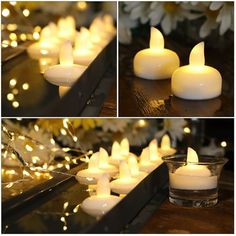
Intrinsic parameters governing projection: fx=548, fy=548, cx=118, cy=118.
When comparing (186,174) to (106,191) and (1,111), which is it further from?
(1,111)

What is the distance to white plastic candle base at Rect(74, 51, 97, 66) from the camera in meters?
0.76

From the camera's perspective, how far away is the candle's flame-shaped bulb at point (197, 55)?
Answer: 2.20ft

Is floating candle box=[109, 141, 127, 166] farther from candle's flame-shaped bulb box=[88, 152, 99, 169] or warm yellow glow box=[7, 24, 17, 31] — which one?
warm yellow glow box=[7, 24, 17, 31]

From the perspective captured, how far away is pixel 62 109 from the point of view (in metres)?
0.65

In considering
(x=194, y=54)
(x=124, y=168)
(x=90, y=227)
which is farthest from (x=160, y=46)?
(x=90, y=227)

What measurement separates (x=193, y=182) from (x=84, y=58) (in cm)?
24

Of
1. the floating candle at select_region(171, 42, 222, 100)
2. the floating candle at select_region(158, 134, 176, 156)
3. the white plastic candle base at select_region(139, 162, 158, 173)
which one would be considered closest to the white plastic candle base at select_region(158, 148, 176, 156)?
the floating candle at select_region(158, 134, 176, 156)

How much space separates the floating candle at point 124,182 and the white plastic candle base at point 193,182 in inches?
2.0

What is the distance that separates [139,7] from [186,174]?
370mm

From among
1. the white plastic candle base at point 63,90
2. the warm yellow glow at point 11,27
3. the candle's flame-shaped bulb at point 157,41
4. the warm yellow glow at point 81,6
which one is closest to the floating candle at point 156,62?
the candle's flame-shaped bulb at point 157,41

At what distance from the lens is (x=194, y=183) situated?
66cm

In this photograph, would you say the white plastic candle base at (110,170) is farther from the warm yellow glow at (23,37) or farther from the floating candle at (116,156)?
the warm yellow glow at (23,37)

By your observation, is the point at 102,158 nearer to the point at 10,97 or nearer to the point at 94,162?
the point at 94,162

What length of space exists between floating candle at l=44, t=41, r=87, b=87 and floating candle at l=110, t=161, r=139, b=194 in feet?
0.41
